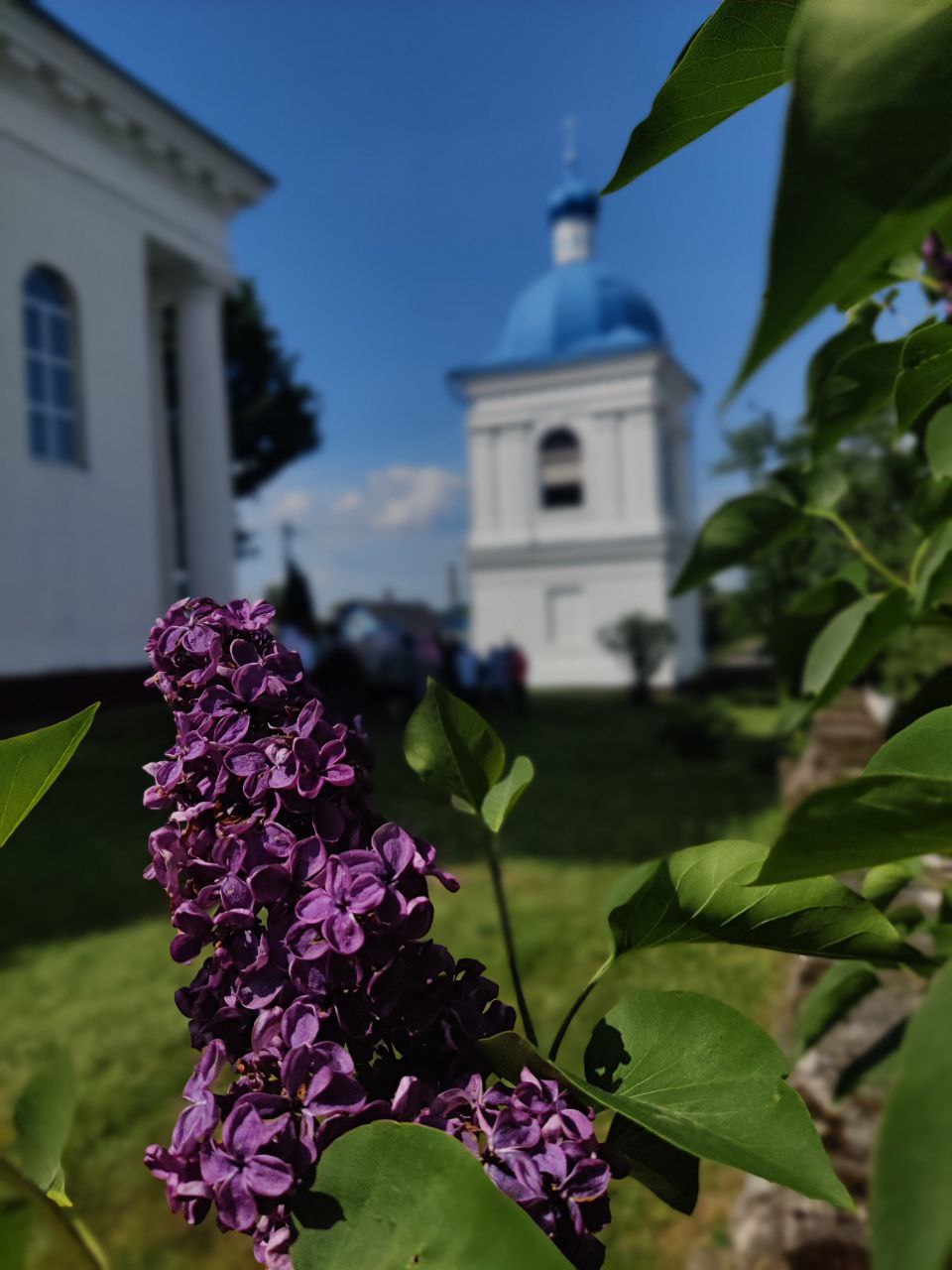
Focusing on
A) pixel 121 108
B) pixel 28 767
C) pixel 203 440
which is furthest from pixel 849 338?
pixel 203 440

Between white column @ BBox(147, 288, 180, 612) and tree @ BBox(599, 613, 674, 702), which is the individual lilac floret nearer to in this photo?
white column @ BBox(147, 288, 180, 612)

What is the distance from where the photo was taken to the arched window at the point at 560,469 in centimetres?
1747

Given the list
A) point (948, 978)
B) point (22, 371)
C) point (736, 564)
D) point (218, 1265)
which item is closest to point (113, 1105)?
point (218, 1265)

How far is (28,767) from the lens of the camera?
0.27 metres

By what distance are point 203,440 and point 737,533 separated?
32.2 ft

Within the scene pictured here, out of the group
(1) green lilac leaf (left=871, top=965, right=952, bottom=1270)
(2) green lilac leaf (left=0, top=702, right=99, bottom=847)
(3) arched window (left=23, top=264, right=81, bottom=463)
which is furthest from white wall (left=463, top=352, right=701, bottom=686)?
(1) green lilac leaf (left=871, top=965, right=952, bottom=1270)

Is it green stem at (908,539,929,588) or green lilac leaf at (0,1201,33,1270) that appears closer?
green lilac leaf at (0,1201,33,1270)

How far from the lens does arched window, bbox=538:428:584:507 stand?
1747 centimetres

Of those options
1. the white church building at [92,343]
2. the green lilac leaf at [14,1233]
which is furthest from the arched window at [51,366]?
the green lilac leaf at [14,1233]

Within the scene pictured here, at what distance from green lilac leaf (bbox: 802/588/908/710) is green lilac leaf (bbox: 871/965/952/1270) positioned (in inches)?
17.0

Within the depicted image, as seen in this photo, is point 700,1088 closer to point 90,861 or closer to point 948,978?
point 948,978

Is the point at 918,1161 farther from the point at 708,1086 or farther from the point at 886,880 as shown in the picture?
the point at 886,880

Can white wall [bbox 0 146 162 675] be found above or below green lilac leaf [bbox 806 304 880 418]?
above

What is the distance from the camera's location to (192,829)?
12.4 inches
